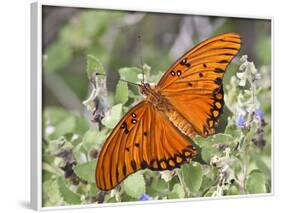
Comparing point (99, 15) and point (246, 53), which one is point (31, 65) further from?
point (246, 53)

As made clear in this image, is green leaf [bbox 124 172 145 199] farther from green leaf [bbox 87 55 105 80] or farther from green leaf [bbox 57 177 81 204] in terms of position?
green leaf [bbox 87 55 105 80]

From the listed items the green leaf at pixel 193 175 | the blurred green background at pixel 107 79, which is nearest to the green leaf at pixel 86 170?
the blurred green background at pixel 107 79

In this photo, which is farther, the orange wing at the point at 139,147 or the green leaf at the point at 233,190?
the green leaf at the point at 233,190

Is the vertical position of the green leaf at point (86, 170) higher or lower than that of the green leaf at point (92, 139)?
lower

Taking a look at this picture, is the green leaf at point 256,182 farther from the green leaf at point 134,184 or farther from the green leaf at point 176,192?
the green leaf at point 134,184

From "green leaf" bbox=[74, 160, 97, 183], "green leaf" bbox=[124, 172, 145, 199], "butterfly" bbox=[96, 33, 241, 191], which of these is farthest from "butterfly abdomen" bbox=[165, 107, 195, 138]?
"green leaf" bbox=[74, 160, 97, 183]

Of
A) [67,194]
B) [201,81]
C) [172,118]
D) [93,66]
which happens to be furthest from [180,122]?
[67,194]
